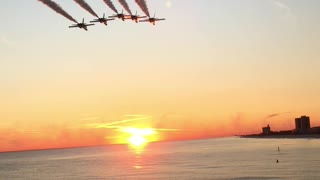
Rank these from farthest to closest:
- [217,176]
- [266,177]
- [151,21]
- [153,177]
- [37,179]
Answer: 1. [37,179]
2. [153,177]
3. [217,176]
4. [266,177]
5. [151,21]

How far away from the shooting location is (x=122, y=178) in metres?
162

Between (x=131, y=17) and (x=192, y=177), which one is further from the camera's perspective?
(x=192, y=177)

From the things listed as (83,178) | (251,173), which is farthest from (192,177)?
(83,178)

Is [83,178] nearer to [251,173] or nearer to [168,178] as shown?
[168,178]

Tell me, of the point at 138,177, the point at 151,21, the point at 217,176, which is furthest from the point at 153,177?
the point at 151,21

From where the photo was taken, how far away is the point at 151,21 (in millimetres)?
89062

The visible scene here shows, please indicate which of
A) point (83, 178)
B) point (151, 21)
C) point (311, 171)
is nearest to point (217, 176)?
point (311, 171)

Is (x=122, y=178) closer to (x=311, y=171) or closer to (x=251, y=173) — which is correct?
(x=251, y=173)

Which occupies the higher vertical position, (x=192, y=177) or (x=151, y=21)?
(x=151, y=21)

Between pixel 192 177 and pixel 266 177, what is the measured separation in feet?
90.9

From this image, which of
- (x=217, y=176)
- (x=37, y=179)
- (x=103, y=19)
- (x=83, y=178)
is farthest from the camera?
(x=37, y=179)

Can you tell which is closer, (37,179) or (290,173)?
(290,173)

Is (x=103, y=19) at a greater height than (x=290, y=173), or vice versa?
(x=103, y=19)

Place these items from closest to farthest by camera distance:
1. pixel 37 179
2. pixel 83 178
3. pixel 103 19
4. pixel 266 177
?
pixel 103 19 → pixel 266 177 → pixel 83 178 → pixel 37 179
